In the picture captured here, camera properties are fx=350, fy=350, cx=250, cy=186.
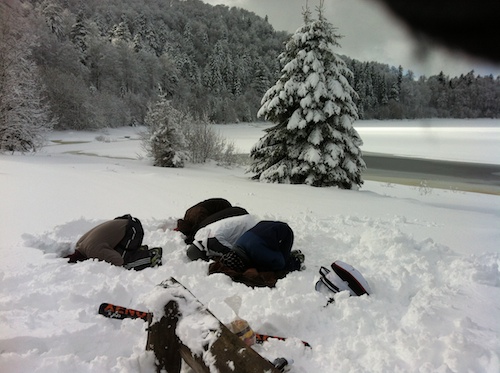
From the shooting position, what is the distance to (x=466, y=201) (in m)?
8.12

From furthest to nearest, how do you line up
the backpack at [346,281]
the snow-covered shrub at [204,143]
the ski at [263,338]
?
the snow-covered shrub at [204,143] < the backpack at [346,281] < the ski at [263,338]

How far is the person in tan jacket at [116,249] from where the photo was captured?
335 centimetres

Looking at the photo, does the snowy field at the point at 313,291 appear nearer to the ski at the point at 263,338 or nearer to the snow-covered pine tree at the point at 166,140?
the ski at the point at 263,338

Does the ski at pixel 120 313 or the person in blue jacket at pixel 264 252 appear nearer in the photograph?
the ski at pixel 120 313

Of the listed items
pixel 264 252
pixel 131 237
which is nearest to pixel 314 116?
pixel 264 252

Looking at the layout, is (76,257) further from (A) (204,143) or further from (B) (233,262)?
(A) (204,143)

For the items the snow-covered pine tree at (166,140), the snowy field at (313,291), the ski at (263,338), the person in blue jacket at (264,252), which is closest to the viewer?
the snowy field at (313,291)

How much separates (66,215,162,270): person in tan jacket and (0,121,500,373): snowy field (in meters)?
0.21

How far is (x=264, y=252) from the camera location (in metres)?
3.50

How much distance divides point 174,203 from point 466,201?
6.63m

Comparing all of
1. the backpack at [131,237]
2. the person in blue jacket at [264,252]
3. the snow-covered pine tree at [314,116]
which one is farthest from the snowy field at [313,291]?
the snow-covered pine tree at [314,116]

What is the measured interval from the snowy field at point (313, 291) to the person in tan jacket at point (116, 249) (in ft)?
0.69

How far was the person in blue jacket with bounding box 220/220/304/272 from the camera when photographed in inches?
136

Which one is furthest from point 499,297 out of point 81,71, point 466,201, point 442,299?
point 81,71
